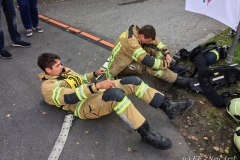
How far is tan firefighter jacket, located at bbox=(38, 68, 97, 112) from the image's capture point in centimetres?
295

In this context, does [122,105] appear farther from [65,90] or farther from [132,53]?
[132,53]

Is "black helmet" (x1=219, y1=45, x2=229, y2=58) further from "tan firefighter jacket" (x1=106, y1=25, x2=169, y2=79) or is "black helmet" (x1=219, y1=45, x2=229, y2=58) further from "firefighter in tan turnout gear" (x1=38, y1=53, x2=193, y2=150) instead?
"firefighter in tan turnout gear" (x1=38, y1=53, x2=193, y2=150)

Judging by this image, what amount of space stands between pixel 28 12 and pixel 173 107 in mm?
4164

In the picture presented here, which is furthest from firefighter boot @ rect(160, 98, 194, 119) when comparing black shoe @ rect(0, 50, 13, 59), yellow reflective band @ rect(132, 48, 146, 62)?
black shoe @ rect(0, 50, 13, 59)

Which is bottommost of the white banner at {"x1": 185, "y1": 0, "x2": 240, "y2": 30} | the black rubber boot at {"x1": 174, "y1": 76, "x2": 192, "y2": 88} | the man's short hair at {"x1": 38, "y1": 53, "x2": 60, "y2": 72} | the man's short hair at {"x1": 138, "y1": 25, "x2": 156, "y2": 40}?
the black rubber boot at {"x1": 174, "y1": 76, "x2": 192, "y2": 88}

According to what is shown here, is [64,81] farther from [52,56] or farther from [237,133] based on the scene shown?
[237,133]

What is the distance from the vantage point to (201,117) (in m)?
3.55

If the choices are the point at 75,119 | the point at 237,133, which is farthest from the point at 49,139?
the point at 237,133

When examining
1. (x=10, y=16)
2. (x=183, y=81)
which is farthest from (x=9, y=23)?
(x=183, y=81)

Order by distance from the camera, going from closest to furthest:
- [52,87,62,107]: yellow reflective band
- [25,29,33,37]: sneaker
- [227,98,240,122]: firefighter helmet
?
[52,87,62,107]: yellow reflective band < [227,98,240,122]: firefighter helmet < [25,29,33,37]: sneaker

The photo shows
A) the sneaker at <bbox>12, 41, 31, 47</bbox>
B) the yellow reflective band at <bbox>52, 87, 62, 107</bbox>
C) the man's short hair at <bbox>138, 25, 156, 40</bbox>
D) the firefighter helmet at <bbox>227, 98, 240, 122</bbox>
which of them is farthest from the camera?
the sneaker at <bbox>12, 41, 31, 47</bbox>

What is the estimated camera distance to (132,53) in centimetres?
376

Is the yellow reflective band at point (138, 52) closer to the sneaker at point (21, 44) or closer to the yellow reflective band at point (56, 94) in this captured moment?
the yellow reflective band at point (56, 94)

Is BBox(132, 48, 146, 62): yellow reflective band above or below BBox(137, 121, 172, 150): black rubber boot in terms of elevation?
above
